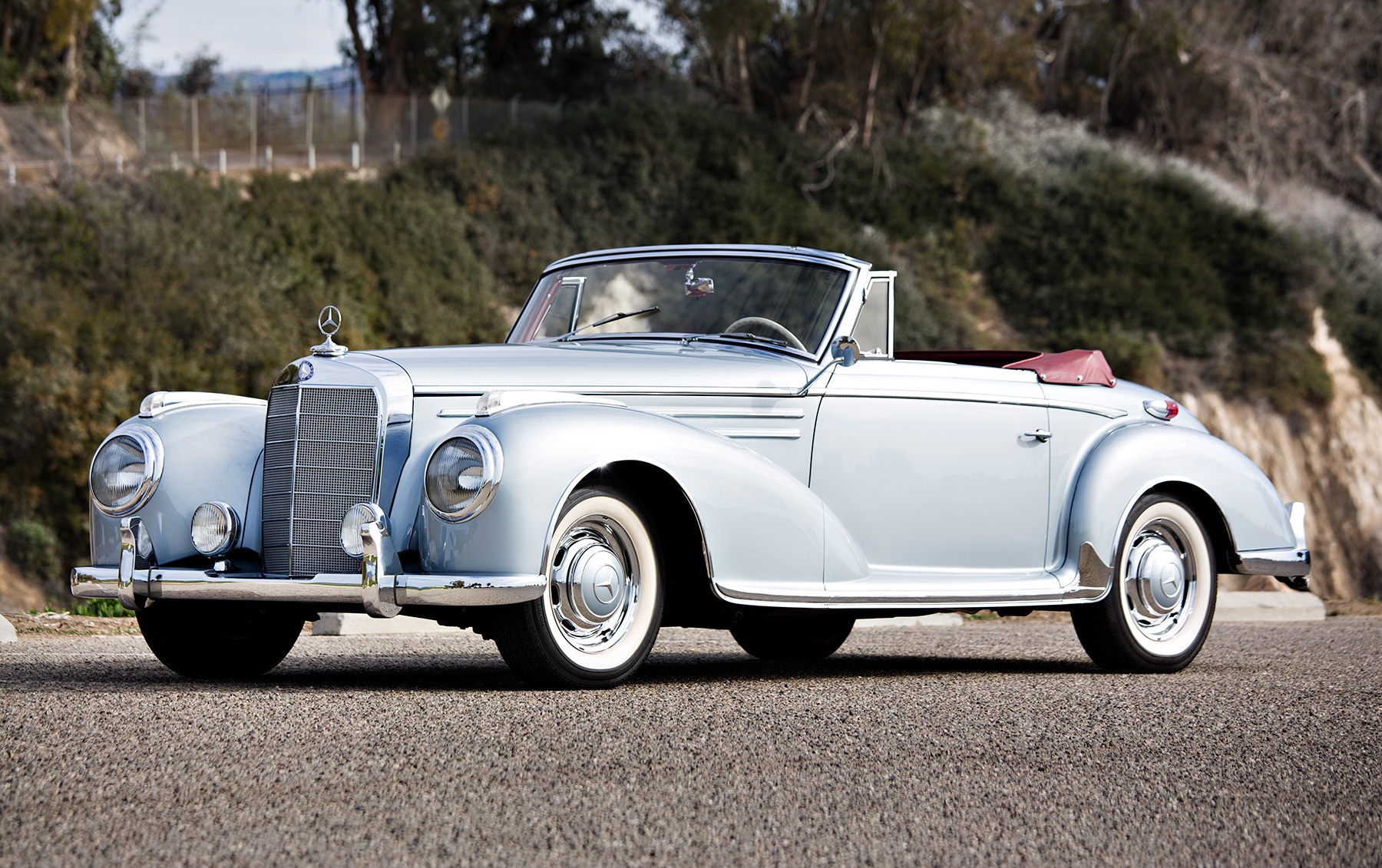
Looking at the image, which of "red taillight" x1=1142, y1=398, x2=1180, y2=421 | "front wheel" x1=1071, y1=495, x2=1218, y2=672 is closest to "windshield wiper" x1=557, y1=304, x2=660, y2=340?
"front wheel" x1=1071, y1=495, x2=1218, y2=672

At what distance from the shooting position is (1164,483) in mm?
7168

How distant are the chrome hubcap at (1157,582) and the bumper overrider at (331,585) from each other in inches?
129

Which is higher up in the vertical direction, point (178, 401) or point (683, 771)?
point (178, 401)

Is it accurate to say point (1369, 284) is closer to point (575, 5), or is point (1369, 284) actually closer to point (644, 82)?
point (644, 82)

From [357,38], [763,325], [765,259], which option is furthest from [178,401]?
[357,38]

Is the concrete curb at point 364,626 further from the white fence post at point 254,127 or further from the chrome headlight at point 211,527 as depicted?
the white fence post at point 254,127

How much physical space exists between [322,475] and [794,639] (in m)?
2.86

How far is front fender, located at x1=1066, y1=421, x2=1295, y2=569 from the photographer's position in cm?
690

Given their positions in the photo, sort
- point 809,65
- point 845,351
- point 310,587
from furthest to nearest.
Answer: point 809,65
point 845,351
point 310,587

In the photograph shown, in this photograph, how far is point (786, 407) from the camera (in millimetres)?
6168

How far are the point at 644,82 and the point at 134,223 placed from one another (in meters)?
15.5

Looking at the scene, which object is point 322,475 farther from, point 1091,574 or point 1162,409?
point 1162,409

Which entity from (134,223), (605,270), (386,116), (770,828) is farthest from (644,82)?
(770,828)

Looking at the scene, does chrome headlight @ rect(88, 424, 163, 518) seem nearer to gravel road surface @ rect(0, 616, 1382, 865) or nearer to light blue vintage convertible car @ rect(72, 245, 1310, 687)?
light blue vintage convertible car @ rect(72, 245, 1310, 687)
